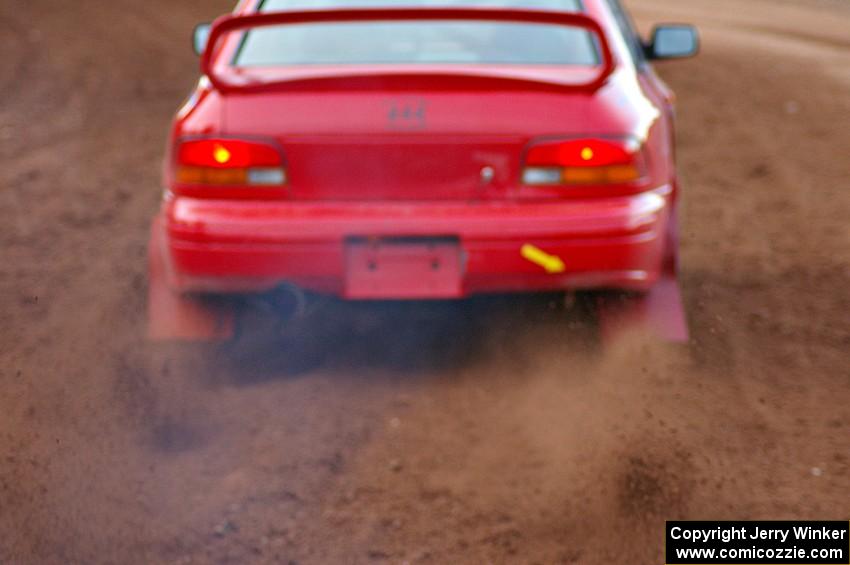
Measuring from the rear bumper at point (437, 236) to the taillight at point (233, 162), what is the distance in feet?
0.26

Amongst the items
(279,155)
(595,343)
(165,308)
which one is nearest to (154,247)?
(165,308)

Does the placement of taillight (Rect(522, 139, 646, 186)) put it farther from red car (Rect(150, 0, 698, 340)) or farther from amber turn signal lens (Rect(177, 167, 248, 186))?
amber turn signal lens (Rect(177, 167, 248, 186))

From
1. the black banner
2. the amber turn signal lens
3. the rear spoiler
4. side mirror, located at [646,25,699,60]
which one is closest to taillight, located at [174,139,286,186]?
the amber turn signal lens

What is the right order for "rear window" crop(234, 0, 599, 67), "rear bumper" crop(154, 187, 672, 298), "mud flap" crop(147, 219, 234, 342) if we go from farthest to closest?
"mud flap" crop(147, 219, 234, 342) < "rear window" crop(234, 0, 599, 67) < "rear bumper" crop(154, 187, 672, 298)

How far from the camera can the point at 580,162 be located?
3.57 metres

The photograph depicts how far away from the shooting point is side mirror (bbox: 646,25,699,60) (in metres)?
4.96

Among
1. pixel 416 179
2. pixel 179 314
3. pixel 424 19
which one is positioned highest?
pixel 424 19

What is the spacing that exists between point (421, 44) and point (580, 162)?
100 cm

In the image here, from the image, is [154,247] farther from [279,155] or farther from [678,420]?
[678,420]

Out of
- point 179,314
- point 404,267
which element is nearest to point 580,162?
point 404,267

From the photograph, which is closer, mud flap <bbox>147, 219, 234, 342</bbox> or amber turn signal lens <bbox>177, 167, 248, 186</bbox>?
amber turn signal lens <bbox>177, 167, 248, 186</bbox>

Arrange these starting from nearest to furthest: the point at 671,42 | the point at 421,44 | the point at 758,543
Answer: the point at 758,543 → the point at 421,44 → the point at 671,42

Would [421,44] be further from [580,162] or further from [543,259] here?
[543,259]

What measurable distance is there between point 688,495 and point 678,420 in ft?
1.79
